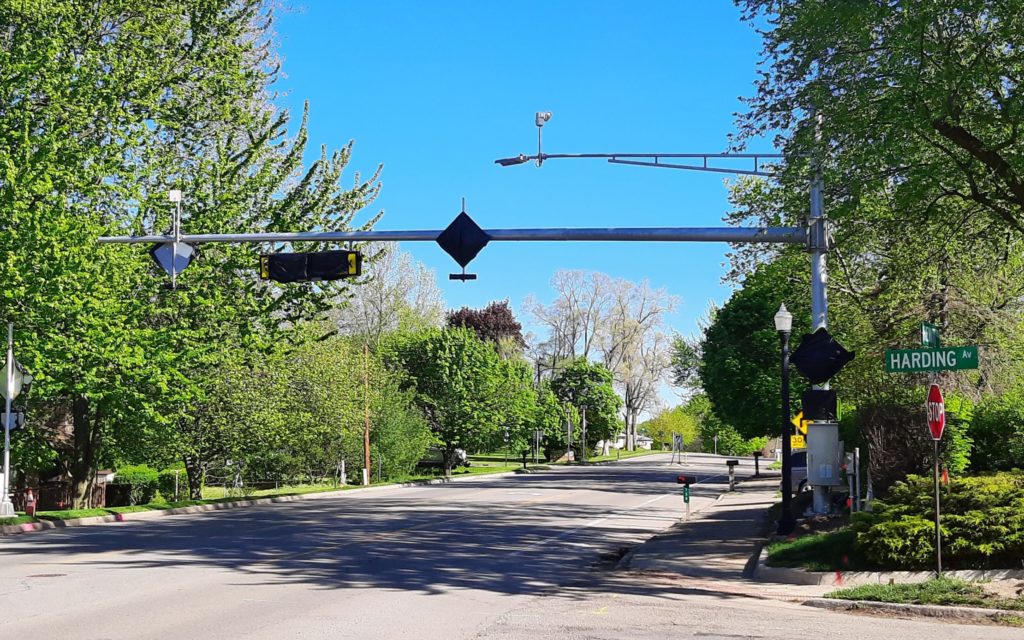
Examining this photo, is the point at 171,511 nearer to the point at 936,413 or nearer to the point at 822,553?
the point at 822,553

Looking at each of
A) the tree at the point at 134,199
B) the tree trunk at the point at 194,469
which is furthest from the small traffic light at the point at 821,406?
the tree trunk at the point at 194,469

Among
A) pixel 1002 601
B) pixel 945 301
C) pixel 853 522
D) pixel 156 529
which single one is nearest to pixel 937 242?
pixel 945 301

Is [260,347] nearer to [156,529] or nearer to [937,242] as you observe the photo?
[156,529]

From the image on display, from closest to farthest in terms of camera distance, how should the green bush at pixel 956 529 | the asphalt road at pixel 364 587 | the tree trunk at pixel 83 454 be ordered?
the asphalt road at pixel 364 587 → the green bush at pixel 956 529 → the tree trunk at pixel 83 454

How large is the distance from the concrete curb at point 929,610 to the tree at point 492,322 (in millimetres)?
76482

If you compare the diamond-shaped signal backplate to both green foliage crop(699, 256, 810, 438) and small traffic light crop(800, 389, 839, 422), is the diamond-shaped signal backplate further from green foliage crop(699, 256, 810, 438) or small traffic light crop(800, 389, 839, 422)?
green foliage crop(699, 256, 810, 438)

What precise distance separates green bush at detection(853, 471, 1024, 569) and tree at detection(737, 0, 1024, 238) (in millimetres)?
4438

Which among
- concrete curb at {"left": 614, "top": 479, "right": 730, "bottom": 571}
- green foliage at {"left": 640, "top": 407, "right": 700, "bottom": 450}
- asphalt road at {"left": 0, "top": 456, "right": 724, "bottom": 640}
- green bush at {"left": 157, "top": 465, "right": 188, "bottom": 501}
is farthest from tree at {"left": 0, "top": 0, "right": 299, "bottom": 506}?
green foliage at {"left": 640, "top": 407, "right": 700, "bottom": 450}

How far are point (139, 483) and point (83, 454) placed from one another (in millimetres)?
9614

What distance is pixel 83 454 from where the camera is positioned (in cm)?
3128

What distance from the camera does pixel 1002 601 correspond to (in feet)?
38.4

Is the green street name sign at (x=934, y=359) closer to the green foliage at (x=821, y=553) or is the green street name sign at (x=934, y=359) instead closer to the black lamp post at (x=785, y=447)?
the green foliage at (x=821, y=553)

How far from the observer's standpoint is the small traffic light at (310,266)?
17.4 meters

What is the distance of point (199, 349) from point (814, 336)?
1727cm
